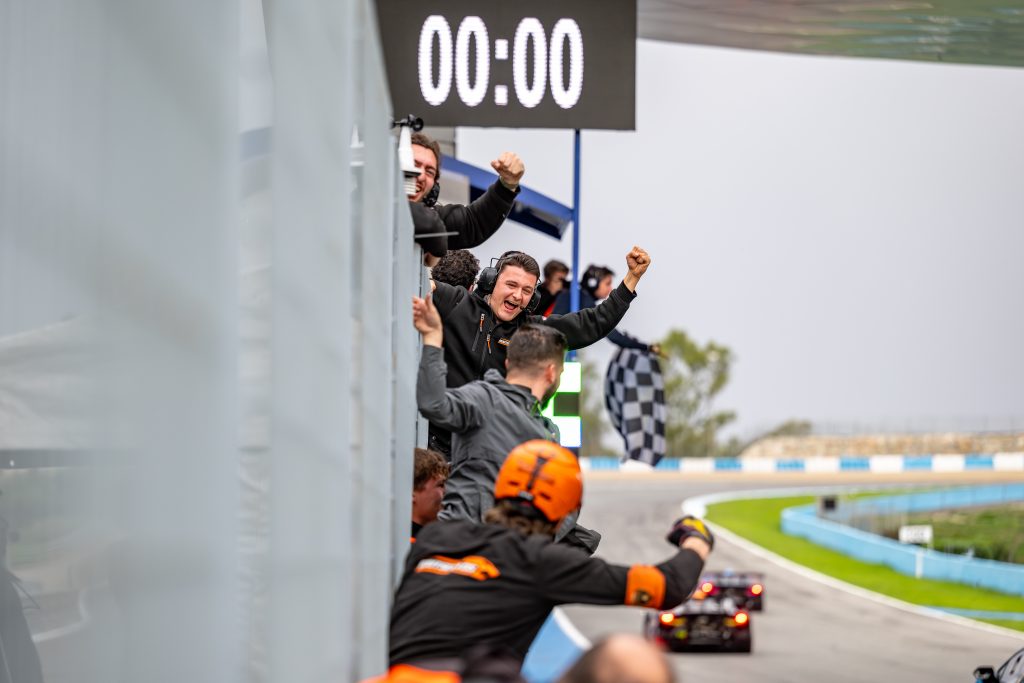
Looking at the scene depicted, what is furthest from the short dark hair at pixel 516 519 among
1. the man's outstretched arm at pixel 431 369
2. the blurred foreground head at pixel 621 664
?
the blurred foreground head at pixel 621 664

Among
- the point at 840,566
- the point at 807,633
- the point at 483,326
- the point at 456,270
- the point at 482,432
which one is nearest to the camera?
the point at 482,432

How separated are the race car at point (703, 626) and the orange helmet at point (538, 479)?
21856mm

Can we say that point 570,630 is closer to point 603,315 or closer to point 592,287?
point 592,287

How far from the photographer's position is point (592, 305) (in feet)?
33.3

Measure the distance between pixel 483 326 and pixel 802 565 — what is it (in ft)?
148

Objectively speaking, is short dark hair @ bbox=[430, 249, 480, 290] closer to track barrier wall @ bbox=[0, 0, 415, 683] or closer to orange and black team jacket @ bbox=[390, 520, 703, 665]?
orange and black team jacket @ bbox=[390, 520, 703, 665]

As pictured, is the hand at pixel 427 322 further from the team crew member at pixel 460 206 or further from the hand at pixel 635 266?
the hand at pixel 635 266

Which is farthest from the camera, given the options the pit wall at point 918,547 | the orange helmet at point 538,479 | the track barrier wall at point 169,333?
the pit wall at point 918,547

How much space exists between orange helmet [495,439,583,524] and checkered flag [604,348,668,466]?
384 inches

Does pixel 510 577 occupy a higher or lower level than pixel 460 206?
lower

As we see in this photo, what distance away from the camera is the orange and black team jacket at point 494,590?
123 inches

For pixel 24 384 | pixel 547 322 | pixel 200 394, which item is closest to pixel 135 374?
pixel 24 384

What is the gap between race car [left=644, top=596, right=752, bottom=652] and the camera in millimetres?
25266

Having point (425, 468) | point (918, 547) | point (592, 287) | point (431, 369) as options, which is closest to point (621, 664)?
point (431, 369)
